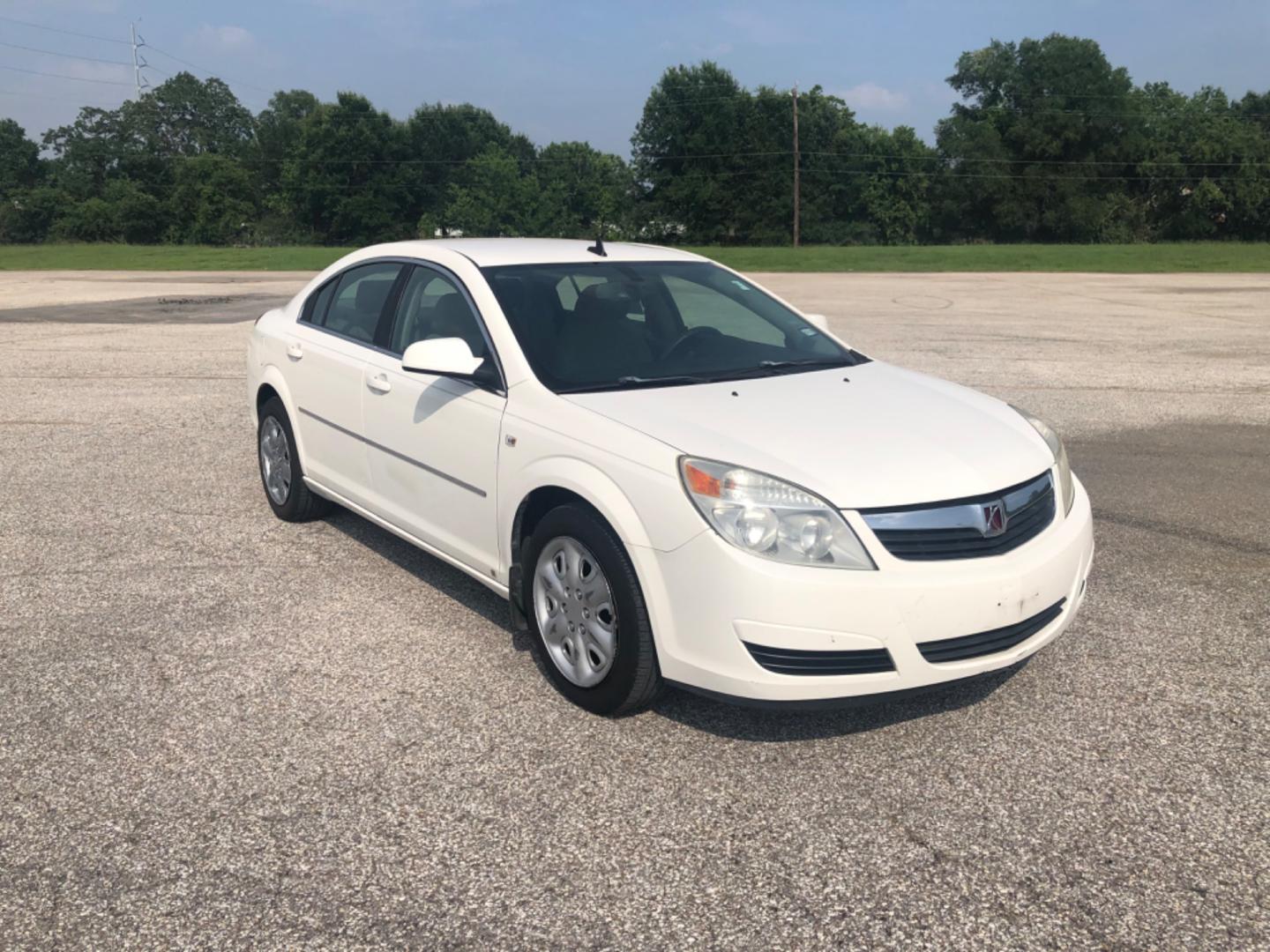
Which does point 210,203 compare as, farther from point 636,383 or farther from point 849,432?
point 849,432

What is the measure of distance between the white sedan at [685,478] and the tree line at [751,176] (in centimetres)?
7155

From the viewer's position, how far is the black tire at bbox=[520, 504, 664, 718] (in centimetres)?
363

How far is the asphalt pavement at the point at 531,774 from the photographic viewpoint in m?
2.83

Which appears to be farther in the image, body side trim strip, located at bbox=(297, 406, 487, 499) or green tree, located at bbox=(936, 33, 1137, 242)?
green tree, located at bbox=(936, 33, 1137, 242)

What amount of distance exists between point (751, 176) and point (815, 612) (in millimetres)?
80373

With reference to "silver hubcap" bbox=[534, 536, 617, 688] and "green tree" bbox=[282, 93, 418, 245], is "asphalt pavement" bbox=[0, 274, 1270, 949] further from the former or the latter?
"green tree" bbox=[282, 93, 418, 245]

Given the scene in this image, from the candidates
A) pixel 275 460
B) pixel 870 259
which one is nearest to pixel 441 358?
pixel 275 460

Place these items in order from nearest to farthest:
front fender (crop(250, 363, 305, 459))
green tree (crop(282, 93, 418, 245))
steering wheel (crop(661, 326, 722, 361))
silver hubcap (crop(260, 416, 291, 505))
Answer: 1. steering wheel (crop(661, 326, 722, 361))
2. front fender (crop(250, 363, 305, 459))
3. silver hubcap (crop(260, 416, 291, 505))
4. green tree (crop(282, 93, 418, 245))

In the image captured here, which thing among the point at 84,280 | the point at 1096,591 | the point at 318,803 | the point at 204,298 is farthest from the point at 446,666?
the point at 84,280

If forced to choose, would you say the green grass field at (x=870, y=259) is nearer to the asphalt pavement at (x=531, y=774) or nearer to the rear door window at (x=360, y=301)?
the rear door window at (x=360, y=301)

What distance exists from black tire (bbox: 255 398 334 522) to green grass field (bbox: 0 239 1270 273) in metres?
31.5

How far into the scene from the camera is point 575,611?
12.9ft

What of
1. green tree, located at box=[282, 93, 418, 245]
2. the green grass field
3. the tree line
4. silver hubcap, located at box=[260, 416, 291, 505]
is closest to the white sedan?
silver hubcap, located at box=[260, 416, 291, 505]

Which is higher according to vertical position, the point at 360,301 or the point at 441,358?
the point at 360,301
